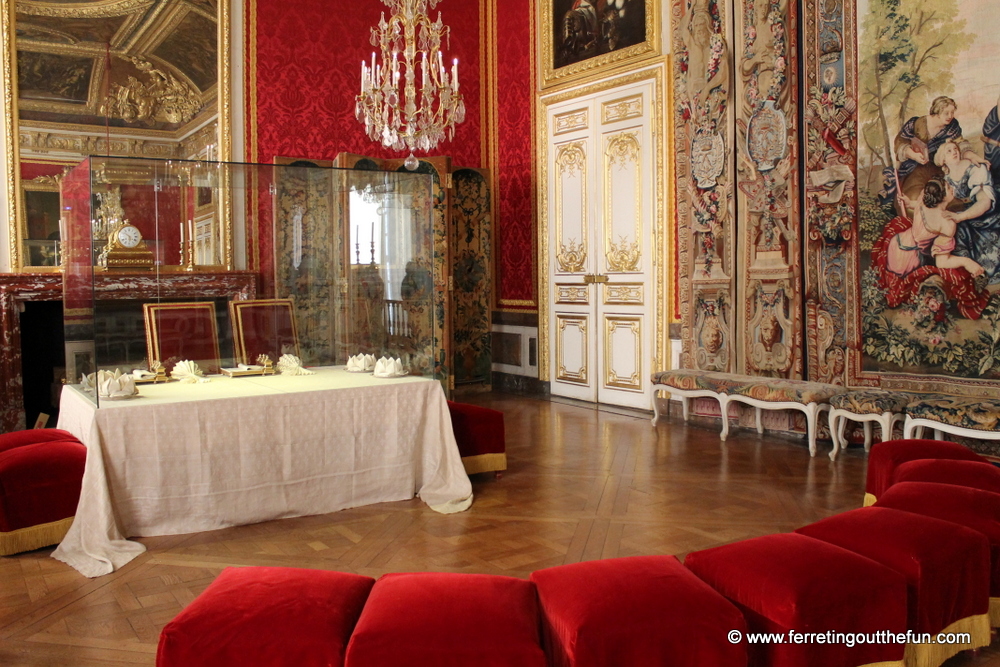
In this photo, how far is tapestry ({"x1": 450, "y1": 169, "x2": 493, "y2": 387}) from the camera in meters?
10.2

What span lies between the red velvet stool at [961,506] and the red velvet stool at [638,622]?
51.9 inches

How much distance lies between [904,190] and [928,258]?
578 millimetres

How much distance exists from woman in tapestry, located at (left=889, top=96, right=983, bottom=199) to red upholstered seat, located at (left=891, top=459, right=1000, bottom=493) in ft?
10.1

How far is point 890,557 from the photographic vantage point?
281 cm

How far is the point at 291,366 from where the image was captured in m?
5.20

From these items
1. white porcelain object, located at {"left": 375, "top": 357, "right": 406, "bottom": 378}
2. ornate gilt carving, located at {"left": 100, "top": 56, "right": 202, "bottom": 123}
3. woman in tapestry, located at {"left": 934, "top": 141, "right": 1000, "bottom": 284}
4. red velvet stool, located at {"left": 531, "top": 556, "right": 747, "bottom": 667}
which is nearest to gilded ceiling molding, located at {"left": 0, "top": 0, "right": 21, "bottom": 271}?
ornate gilt carving, located at {"left": 100, "top": 56, "right": 202, "bottom": 123}

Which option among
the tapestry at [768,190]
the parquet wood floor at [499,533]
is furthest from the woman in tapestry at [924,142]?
the parquet wood floor at [499,533]

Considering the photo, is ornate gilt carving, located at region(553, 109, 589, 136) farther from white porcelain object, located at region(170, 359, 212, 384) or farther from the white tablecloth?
white porcelain object, located at region(170, 359, 212, 384)

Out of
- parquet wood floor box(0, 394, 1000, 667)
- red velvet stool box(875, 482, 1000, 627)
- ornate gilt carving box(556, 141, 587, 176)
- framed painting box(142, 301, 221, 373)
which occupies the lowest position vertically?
parquet wood floor box(0, 394, 1000, 667)

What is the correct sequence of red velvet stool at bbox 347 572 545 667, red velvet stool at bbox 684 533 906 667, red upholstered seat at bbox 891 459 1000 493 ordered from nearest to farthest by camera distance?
1. red velvet stool at bbox 347 572 545 667
2. red velvet stool at bbox 684 533 906 667
3. red upholstered seat at bbox 891 459 1000 493

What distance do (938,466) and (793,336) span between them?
11.1 feet

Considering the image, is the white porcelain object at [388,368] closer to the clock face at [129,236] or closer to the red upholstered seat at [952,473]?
the clock face at [129,236]

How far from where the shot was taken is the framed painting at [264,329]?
16.6 feet

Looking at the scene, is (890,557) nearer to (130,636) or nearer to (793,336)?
(130,636)
